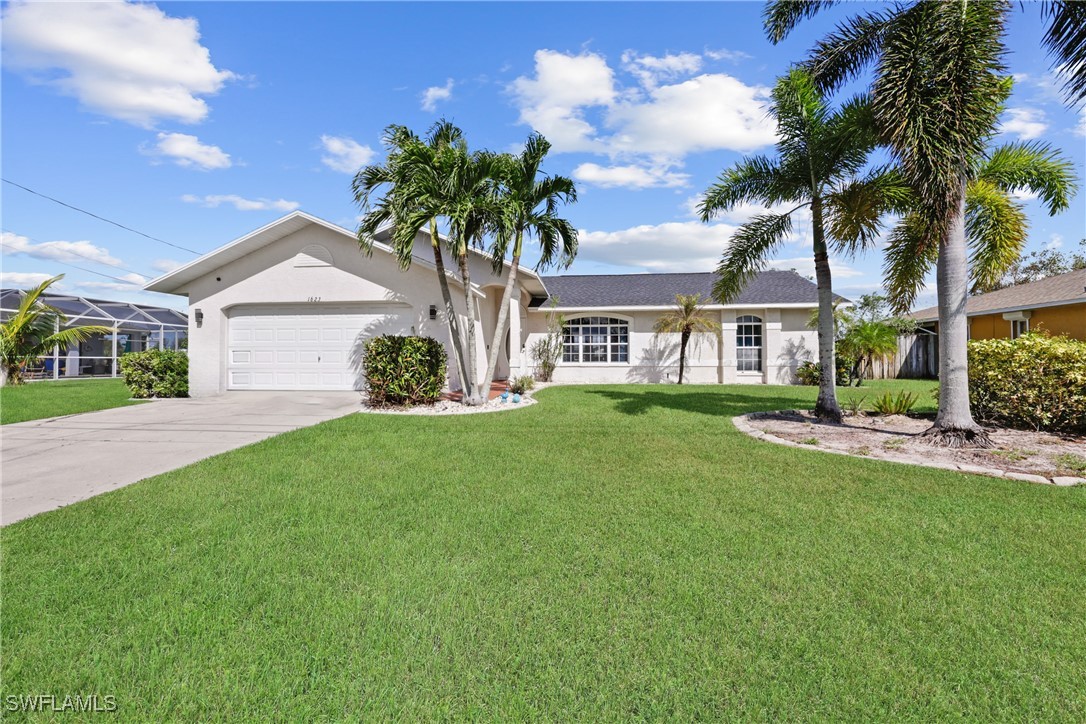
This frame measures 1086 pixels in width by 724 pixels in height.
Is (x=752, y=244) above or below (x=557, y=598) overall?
above

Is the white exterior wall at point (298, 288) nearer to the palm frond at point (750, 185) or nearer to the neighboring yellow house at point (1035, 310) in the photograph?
the palm frond at point (750, 185)

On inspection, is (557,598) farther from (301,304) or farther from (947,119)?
(301,304)

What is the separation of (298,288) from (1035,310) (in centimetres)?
2446

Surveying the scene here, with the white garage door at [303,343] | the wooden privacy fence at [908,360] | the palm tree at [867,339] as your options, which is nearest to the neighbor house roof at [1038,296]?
the palm tree at [867,339]

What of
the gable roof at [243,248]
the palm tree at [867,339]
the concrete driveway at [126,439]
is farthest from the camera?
the palm tree at [867,339]

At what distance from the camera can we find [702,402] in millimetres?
12977

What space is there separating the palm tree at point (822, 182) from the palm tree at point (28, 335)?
72.6 feet

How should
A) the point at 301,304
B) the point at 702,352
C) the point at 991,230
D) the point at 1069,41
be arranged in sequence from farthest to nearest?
the point at 702,352 → the point at 301,304 → the point at 991,230 → the point at 1069,41

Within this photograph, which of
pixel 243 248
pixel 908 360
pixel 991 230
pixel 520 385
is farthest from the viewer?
pixel 908 360

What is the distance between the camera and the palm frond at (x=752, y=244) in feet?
37.6

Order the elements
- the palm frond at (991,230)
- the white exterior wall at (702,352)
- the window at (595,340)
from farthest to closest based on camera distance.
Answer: the window at (595,340) < the white exterior wall at (702,352) < the palm frond at (991,230)

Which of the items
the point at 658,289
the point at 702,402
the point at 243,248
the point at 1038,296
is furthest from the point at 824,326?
the point at 243,248

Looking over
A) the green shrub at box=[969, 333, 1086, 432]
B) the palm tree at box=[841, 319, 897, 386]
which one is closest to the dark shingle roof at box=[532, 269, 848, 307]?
the palm tree at box=[841, 319, 897, 386]

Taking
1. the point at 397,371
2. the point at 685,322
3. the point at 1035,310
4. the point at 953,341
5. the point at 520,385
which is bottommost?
the point at 520,385
